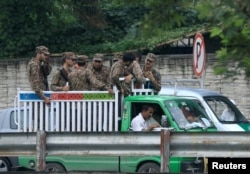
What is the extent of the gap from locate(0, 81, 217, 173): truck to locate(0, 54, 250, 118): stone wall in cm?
616

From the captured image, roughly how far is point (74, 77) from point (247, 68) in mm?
9030

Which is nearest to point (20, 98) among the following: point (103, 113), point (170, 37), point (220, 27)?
point (103, 113)

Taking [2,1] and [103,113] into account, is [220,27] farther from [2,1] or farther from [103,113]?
[2,1]

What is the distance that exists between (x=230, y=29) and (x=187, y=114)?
322 inches

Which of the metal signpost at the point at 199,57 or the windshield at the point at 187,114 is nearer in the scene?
the windshield at the point at 187,114

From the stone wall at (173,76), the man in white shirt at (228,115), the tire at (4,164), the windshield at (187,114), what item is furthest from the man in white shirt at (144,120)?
the stone wall at (173,76)

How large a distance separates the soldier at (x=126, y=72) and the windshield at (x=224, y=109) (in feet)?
4.19

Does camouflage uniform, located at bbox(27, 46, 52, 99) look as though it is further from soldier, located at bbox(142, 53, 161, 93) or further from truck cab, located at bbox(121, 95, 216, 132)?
soldier, located at bbox(142, 53, 161, 93)

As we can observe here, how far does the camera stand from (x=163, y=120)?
1376 centimetres

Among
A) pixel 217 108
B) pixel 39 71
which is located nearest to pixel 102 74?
pixel 39 71

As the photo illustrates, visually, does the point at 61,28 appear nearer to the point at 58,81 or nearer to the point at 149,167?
the point at 58,81

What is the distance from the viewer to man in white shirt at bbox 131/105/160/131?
13891 mm

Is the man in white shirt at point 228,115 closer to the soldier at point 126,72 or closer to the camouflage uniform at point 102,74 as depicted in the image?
the soldier at point 126,72

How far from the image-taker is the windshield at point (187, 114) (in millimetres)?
13891
